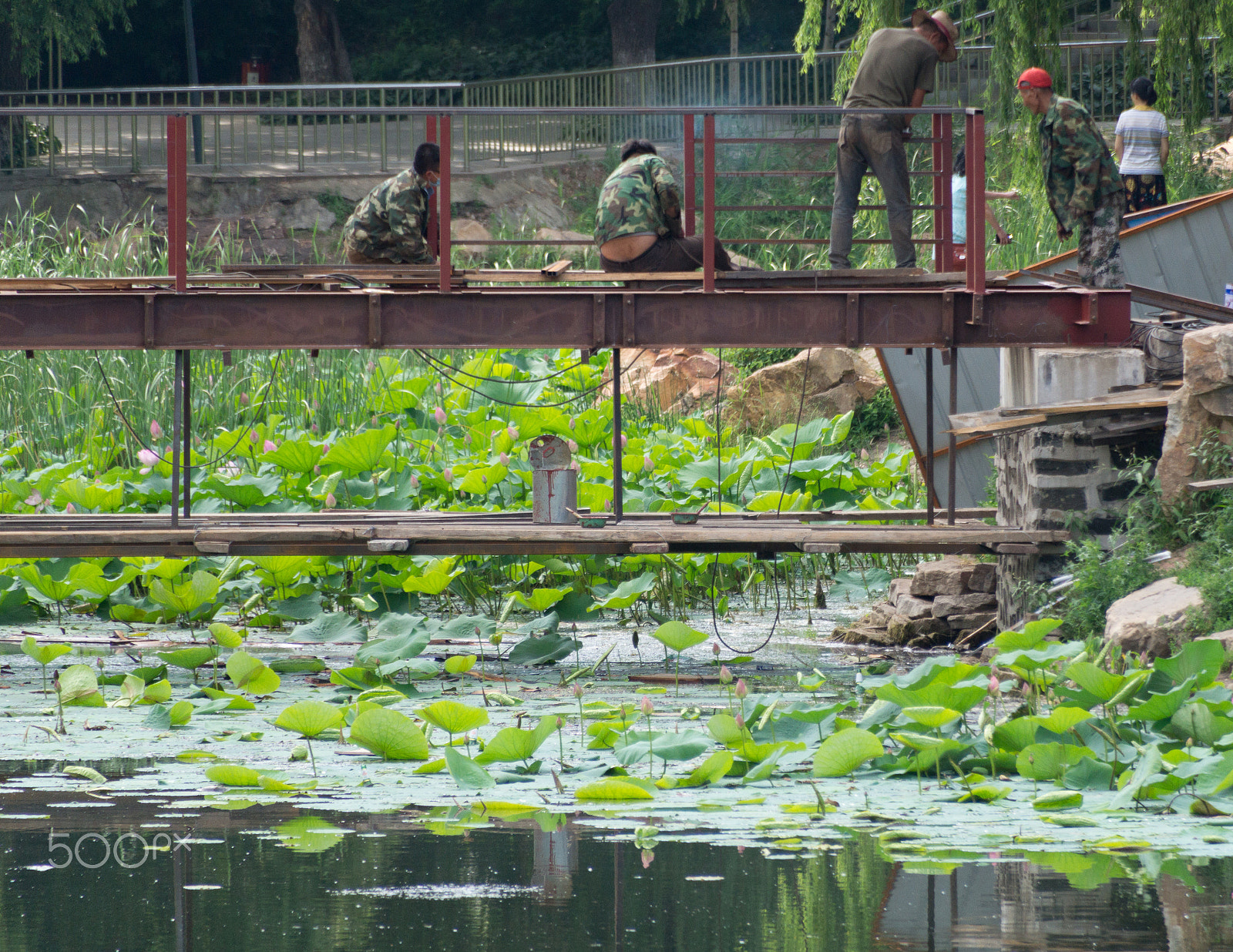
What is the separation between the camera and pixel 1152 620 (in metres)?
7.06

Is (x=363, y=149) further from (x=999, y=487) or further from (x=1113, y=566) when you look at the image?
(x=1113, y=566)

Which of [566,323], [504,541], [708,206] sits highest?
[708,206]

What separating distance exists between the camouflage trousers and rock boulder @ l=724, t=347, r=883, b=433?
5953 millimetres

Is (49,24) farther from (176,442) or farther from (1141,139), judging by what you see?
(1141,139)

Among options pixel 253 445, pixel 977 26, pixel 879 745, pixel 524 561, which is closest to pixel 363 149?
pixel 977 26

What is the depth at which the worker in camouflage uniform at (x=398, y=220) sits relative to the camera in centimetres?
→ 978

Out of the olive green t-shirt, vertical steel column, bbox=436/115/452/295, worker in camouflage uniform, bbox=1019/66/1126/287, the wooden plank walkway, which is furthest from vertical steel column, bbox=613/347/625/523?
worker in camouflage uniform, bbox=1019/66/1126/287

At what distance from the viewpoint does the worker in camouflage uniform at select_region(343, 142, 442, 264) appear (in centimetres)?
978

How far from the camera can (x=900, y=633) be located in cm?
913

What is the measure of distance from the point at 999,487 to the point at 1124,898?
5.88 meters

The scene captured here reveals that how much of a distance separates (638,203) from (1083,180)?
2.64 metres

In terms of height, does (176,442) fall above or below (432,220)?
below

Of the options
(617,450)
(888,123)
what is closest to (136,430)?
(617,450)

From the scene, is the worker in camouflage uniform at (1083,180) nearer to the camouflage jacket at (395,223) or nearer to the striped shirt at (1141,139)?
the striped shirt at (1141,139)
